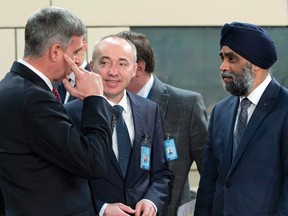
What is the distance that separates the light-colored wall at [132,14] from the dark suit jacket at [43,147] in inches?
98.7

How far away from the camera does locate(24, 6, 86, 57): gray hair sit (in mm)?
2318

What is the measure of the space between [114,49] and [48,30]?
725mm

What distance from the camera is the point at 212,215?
9.41 feet

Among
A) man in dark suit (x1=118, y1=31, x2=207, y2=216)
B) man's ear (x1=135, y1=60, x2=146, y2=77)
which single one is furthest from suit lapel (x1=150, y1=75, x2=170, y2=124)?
man's ear (x1=135, y1=60, x2=146, y2=77)

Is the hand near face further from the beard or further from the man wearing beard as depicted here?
the beard

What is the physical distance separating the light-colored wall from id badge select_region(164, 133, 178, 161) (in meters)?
1.78

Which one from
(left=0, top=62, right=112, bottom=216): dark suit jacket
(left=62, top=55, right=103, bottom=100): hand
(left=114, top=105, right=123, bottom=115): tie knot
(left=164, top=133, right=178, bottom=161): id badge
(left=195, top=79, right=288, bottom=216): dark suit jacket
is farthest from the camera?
(left=164, top=133, right=178, bottom=161): id badge

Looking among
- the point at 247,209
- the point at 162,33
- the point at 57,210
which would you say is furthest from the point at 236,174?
the point at 162,33

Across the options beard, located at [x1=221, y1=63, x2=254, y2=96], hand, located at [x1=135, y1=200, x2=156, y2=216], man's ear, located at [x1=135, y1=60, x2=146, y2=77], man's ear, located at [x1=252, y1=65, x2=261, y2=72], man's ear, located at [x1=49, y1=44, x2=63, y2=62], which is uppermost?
man's ear, located at [x1=49, y1=44, x2=63, y2=62]

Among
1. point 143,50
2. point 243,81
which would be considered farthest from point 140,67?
point 243,81

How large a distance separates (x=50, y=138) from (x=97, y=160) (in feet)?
0.60

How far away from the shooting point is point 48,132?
2215 mm

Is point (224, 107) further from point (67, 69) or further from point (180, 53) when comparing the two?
point (180, 53)

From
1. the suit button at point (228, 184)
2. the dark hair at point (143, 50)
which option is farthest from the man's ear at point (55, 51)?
the dark hair at point (143, 50)
